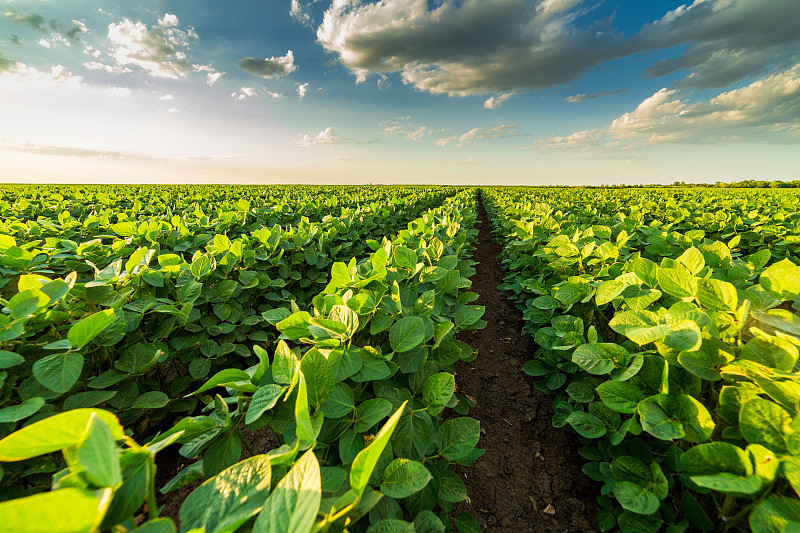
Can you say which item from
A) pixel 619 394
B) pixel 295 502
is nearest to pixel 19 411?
pixel 295 502

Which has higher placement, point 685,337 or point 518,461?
point 685,337

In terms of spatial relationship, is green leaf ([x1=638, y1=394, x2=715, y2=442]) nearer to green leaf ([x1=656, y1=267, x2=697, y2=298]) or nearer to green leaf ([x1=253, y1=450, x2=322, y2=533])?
green leaf ([x1=656, y1=267, x2=697, y2=298])

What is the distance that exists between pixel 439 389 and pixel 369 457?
633mm

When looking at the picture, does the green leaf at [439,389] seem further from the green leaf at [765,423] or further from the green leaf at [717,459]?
the green leaf at [765,423]

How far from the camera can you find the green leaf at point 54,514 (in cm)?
40

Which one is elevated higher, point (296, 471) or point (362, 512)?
point (296, 471)

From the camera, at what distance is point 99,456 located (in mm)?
572

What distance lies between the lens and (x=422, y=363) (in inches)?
57.4

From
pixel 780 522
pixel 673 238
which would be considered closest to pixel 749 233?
pixel 673 238

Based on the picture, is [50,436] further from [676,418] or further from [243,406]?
[676,418]

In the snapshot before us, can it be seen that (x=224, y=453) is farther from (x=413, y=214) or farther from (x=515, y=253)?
(x=413, y=214)

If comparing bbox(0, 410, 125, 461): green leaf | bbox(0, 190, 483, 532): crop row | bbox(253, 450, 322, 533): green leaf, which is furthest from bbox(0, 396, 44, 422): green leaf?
bbox(253, 450, 322, 533): green leaf

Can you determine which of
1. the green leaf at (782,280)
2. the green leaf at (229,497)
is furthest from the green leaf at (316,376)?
the green leaf at (782,280)

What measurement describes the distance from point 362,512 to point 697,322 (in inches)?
55.8
